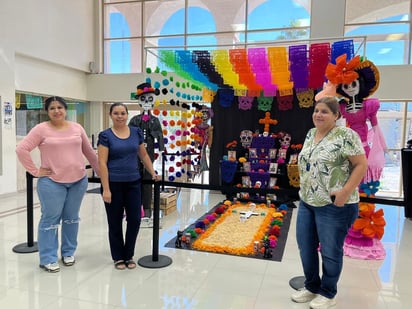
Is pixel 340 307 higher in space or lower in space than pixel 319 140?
lower

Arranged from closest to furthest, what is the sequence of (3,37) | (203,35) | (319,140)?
(319,140) < (3,37) < (203,35)

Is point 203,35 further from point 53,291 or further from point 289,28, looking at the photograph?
point 53,291

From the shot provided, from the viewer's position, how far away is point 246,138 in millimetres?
6727

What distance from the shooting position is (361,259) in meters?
3.66

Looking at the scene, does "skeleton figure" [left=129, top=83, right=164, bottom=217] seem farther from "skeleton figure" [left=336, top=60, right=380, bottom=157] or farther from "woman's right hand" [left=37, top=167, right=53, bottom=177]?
"skeleton figure" [left=336, top=60, right=380, bottom=157]

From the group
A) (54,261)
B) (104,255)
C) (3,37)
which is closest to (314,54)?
(104,255)

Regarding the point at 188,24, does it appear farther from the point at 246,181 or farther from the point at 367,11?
the point at 246,181

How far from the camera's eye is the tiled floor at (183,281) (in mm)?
2668

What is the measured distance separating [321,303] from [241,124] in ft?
15.8

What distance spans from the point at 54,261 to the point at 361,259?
297cm

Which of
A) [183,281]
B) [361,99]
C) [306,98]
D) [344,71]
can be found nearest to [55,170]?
[183,281]

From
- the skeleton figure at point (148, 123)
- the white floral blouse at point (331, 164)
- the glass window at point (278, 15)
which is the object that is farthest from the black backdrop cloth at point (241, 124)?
the white floral blouse at point (331, 164)

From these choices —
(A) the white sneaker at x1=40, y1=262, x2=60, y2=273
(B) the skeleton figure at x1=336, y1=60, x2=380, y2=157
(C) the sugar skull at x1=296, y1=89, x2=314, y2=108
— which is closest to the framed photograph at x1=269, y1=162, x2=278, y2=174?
(C) the sugar skull at x1=296, y1=89, x2=314, y2=108

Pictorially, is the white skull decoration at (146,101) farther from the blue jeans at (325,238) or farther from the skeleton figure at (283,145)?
the blue jeans at (325,238)
